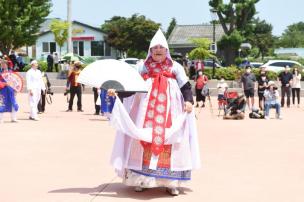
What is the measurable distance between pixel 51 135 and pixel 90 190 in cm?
642

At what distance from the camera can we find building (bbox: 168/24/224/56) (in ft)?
225

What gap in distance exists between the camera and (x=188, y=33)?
7156cm

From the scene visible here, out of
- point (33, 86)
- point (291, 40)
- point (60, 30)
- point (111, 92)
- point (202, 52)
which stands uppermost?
point (291, 40)

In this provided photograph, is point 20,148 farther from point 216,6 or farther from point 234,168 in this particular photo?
point 216,6

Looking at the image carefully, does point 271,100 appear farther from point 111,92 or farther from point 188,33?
point 188,33

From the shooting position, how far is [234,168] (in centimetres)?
951

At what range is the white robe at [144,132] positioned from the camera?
7.30 meters

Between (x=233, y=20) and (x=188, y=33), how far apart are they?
23509 millimetres

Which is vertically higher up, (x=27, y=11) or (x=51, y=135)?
(x=27, y=11)

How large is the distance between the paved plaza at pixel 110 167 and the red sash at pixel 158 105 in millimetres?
634

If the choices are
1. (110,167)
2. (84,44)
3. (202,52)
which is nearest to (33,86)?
(110,167)

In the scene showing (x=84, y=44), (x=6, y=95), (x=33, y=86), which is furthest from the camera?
(x=84, y=44)

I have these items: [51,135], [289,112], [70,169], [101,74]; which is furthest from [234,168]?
[289,112]

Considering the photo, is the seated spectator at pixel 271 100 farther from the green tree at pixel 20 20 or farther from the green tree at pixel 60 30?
the green tree at pixel 60 30
